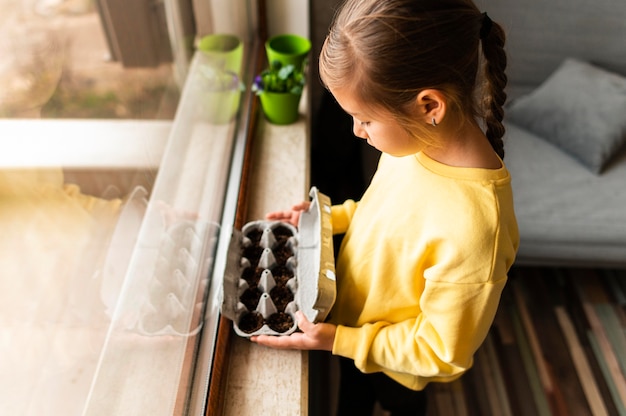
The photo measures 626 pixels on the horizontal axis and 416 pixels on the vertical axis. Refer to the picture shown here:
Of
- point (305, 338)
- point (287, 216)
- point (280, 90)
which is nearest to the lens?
point (305, 338)

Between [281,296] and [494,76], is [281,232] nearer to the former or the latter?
[281,296]

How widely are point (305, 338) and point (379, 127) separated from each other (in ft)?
1.15

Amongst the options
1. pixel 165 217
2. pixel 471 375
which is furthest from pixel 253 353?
pixel 471 375

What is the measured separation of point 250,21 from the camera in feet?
4.95

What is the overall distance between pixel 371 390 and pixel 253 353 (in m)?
0.38

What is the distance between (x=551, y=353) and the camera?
1600mm

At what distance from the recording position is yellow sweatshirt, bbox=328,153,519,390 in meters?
0.64

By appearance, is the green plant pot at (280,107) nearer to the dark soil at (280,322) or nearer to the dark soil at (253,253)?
→ the dark soil at (253,253)

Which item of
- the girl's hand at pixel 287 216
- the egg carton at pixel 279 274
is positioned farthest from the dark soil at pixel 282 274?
the girl's hand at pixel 287 216

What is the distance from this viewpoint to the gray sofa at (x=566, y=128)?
1.52 meters

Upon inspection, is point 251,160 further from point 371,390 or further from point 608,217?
point 608,217

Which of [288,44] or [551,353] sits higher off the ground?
[288,44]

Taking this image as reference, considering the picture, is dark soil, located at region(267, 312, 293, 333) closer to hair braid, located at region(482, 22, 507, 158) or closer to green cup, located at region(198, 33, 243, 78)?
hair braid, located at region(482, 22, 507, 158)

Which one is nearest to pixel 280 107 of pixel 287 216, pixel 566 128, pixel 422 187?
pixel 287 216
